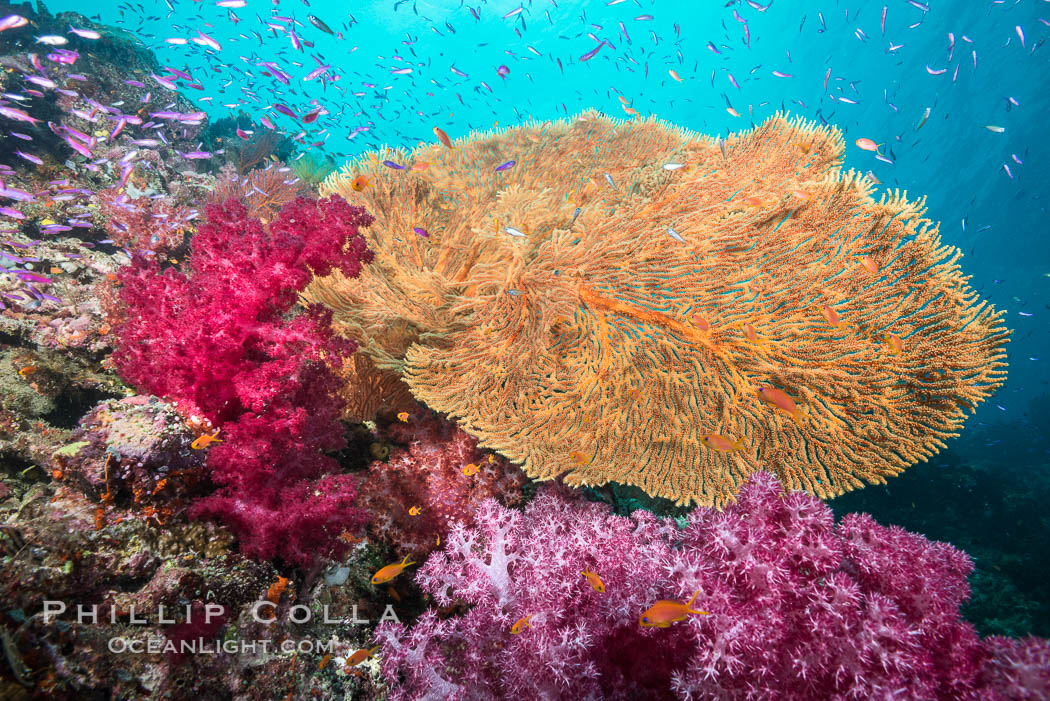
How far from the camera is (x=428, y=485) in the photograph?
359 centimetres

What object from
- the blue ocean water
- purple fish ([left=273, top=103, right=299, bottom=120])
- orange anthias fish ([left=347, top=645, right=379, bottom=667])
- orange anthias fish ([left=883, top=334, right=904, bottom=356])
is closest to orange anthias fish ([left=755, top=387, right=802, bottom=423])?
orange anthias fish ([left=883, top=334, right=904, bottom=356])

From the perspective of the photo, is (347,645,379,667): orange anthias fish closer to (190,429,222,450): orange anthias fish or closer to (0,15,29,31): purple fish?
(190,429,222,450): orange anthias fish

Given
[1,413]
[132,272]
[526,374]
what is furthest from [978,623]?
[1,413]

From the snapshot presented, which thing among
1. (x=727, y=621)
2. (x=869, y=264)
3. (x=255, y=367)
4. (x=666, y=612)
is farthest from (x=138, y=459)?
(x=869, y=264)

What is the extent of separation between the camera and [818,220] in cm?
328

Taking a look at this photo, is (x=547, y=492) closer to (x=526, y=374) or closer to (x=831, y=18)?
(x=526, y=374)

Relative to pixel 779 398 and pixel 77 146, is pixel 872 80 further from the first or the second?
pixel 77 146

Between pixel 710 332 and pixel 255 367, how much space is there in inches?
129

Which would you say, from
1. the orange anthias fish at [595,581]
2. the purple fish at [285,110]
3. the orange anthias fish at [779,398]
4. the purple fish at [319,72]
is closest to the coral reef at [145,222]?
the purple fish at [285,110]

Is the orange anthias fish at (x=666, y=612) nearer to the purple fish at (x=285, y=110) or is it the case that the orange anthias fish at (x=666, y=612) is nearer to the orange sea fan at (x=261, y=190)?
the orange sea fan at (x=261, y=190)

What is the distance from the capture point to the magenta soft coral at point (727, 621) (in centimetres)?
Answer: 184

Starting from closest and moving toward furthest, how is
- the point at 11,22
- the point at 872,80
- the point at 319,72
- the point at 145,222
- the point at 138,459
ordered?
the point at 138,459
the point at 11,22
the point at 145,222
the point at 319,72
the point at 872,80

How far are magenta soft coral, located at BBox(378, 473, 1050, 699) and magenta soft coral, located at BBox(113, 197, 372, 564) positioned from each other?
95 centimetres

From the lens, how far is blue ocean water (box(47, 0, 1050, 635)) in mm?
19438
